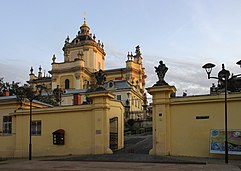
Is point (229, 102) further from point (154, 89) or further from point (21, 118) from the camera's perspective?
point (21, 118)

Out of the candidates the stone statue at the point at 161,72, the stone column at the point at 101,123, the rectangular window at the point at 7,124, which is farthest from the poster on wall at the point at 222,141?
the rectangular window at the point at 7,124

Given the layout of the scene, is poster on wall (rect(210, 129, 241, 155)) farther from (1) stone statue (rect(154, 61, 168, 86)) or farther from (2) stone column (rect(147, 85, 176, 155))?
(1) stone statue (rect(154, 61, 168, 86))

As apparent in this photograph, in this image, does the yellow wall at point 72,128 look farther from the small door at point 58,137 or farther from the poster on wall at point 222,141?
the poster on wall at point 222,141

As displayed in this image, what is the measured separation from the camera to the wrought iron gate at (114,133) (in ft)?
78.9

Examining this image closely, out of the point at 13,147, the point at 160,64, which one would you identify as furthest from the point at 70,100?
the point at 160,64

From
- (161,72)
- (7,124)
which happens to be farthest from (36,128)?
(161,72)

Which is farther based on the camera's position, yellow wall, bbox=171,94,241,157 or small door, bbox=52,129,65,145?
small door, bbox=52,129,65,145

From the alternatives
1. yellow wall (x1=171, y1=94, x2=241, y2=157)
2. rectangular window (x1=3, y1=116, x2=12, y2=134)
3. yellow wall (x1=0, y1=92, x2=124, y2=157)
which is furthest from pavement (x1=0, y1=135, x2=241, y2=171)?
rectangular window (x1=3, y1=116, x2=12, y2=134)

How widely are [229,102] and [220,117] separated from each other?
3.51 ft

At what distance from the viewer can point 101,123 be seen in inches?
891

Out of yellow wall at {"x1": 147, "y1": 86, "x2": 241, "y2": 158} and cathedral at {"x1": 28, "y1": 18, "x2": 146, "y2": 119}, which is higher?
cathedral at {"x1": 28, "y1": 18, "x2": 146, "y2": 119}

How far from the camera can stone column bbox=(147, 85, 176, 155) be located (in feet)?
68.4

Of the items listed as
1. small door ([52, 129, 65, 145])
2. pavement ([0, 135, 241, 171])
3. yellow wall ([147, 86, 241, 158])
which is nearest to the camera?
pavement ([0, 135, 241, 171])

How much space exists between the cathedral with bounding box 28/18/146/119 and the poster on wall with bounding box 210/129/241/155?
52.9 metres
